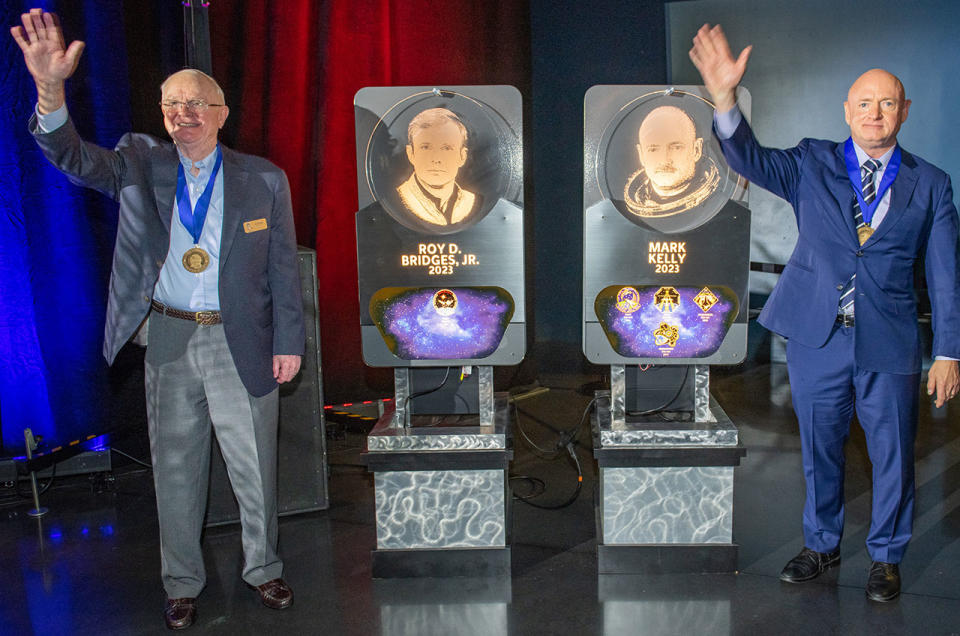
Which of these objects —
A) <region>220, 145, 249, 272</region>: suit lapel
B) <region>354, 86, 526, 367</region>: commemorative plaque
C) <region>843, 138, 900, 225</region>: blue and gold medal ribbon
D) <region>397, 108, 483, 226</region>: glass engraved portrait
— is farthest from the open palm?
<region>843, 138, 900, 225</region>: blue and gold medal ribbon

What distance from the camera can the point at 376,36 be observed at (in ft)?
14.4

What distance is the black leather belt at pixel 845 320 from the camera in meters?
2.40

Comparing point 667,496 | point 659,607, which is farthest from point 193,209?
point 659,607

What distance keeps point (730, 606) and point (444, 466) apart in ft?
3.11

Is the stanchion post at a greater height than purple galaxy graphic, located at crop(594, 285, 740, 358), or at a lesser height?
lesser

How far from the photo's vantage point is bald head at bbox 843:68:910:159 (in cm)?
231

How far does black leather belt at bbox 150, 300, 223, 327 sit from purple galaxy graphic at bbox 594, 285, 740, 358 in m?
1.14

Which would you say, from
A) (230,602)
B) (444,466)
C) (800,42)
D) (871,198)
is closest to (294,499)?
(230,602)

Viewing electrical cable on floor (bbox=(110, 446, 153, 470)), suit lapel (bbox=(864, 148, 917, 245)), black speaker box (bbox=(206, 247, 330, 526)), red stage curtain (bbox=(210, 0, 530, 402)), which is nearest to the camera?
suit lapel (bbox=(864, 148, 917, 245))

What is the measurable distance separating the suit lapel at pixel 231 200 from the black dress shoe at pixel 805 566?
6.35 ft

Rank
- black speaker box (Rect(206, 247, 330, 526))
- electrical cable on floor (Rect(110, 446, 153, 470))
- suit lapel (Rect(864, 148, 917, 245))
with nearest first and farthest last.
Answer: suit lapel (Rect(864, 148, 917, 245)) < black speaker box (Rect(206, 247, 330, 526)) < electrical cable on floor (Rect(110, 446, 153, 470))

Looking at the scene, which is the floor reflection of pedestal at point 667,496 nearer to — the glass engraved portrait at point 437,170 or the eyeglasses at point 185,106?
the glass engraved portrait at point 437,170

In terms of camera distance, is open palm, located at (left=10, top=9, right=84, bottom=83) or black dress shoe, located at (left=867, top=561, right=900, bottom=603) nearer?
open palm, located at (left=10, top=9, right=84, bottom=83)

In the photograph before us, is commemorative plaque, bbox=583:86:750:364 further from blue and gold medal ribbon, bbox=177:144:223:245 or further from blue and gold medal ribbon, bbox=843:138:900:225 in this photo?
blue and gold medal ribbon, bbox=177:144:223:245
